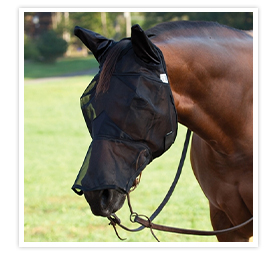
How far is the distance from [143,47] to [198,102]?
1.74ft

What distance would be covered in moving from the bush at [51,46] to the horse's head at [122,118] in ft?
50.0

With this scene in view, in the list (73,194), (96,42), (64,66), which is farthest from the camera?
(64,66)

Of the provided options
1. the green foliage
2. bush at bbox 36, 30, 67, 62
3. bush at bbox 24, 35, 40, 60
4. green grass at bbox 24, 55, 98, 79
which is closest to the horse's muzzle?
the green foliage

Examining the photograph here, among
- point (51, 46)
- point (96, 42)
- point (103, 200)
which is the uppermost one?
point (96, 42)

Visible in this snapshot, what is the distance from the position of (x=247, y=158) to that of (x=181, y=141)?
305 inches

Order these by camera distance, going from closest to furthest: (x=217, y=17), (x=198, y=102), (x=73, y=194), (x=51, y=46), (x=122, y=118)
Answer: (x=122, y=118) < (x=198, y=102) < (x=73, y=194) < (x=217, y=17) < (x=51, y=46)

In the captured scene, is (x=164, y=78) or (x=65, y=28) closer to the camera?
(x=164, y=78)

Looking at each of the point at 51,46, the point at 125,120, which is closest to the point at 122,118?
the point at 125,120

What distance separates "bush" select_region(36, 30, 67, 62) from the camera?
656 inches

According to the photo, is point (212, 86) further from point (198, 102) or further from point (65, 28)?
point (65, 28)

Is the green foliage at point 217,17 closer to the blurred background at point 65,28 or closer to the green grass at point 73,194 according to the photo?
the blurred background at point 65,28

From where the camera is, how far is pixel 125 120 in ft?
5.99

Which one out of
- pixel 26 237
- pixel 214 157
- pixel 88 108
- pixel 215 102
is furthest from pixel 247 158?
pixel 26 237
